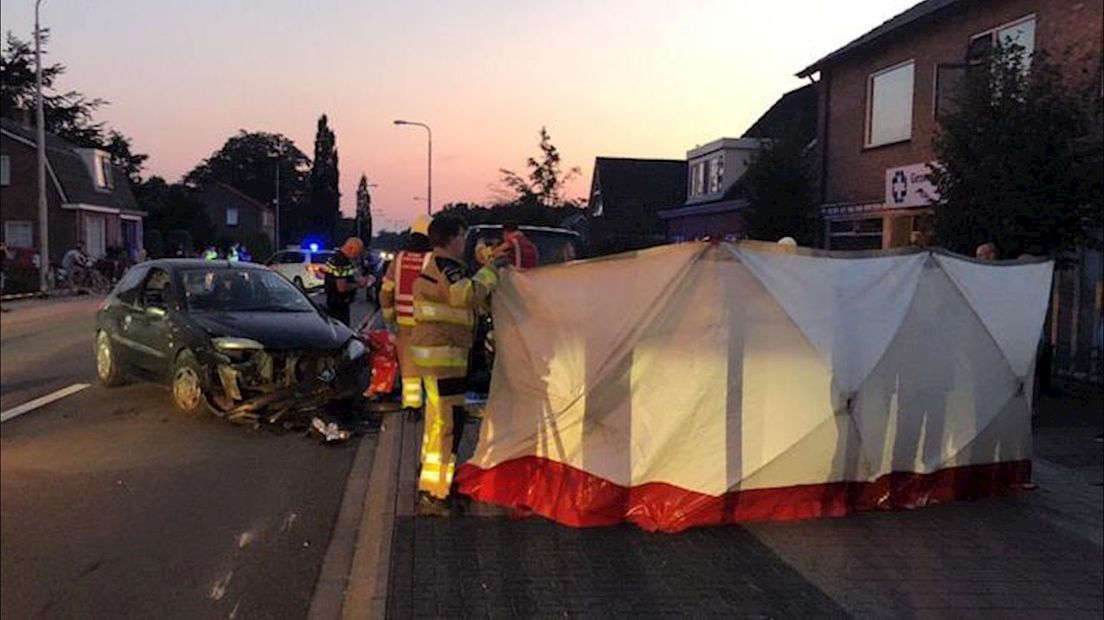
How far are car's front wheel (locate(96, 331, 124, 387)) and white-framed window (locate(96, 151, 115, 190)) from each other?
0.97ft

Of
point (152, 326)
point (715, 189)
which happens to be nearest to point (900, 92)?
point (715, 189)

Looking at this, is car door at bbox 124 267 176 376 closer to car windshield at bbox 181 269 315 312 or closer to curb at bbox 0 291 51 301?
car windshield at bbox 181 269 315 312

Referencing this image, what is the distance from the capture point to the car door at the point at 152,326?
1915 millimetres

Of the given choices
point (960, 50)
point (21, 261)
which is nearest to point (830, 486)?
point (21, 261)

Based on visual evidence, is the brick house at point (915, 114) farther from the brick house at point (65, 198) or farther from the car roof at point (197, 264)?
the brick house at point (65, 198)

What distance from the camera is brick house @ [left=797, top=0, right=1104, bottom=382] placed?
12875 millimetres

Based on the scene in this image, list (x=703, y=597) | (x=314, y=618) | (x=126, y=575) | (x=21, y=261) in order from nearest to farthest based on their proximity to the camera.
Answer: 1. (x=21, y=261)
2. (x=126, y=575)
3. (x=314, y=618)
4. (x=703, y=597)

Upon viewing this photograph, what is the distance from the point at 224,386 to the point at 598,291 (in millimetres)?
3412

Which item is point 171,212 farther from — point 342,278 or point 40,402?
point 342,278

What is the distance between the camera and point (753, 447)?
5.61 m

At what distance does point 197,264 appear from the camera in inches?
84.6

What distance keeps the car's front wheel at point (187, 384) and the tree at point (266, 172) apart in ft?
1.26

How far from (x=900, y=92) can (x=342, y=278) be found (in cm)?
1639

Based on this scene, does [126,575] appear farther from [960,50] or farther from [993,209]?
[960,50]
